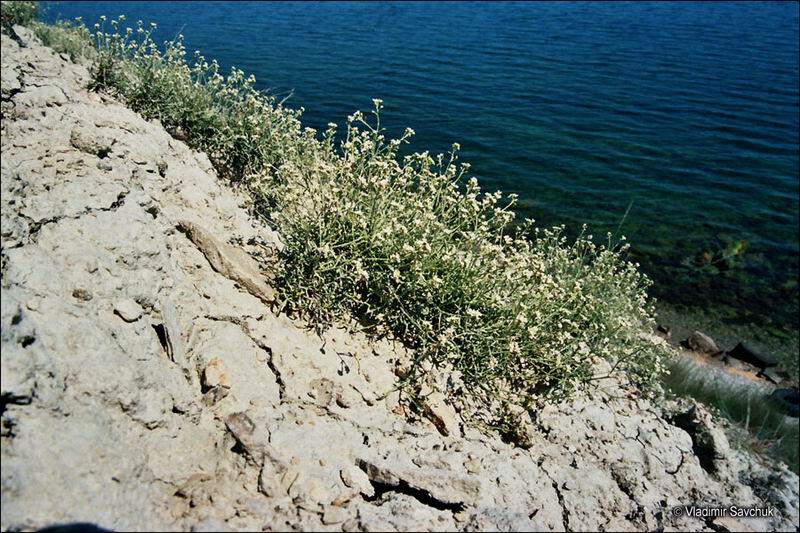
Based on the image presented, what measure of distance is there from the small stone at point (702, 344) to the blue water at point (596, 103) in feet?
3.71

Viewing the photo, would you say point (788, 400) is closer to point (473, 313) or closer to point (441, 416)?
point (473, 313)

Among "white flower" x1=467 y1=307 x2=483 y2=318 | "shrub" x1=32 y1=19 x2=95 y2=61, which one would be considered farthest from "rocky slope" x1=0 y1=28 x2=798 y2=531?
"shrub" x1=32 y1=19 x2=95 y2=61

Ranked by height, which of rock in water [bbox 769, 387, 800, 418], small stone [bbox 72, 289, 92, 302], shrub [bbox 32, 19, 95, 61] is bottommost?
rock in water [bbox 769, 387, 800, 418]

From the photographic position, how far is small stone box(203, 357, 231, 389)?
4.43m

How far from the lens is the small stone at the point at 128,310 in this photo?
4.32 metres

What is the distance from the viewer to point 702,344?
37.4 ft

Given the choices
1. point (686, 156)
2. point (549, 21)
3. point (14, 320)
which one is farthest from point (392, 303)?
point (549, 21)

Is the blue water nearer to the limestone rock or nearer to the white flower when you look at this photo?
the white flower

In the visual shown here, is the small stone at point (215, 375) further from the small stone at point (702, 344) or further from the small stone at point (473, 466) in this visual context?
the small stone at point (702, 344)

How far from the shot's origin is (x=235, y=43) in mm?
26641

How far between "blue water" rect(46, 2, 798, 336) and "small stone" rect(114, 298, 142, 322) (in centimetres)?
1098

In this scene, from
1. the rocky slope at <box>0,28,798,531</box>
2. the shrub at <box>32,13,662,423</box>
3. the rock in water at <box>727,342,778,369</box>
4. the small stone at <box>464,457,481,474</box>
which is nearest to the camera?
the rocky slope at <box>0,28,798,531</box>

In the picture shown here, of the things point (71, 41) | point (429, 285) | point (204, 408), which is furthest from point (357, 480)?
point (71, 41)

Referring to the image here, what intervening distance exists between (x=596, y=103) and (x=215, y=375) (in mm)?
20611
